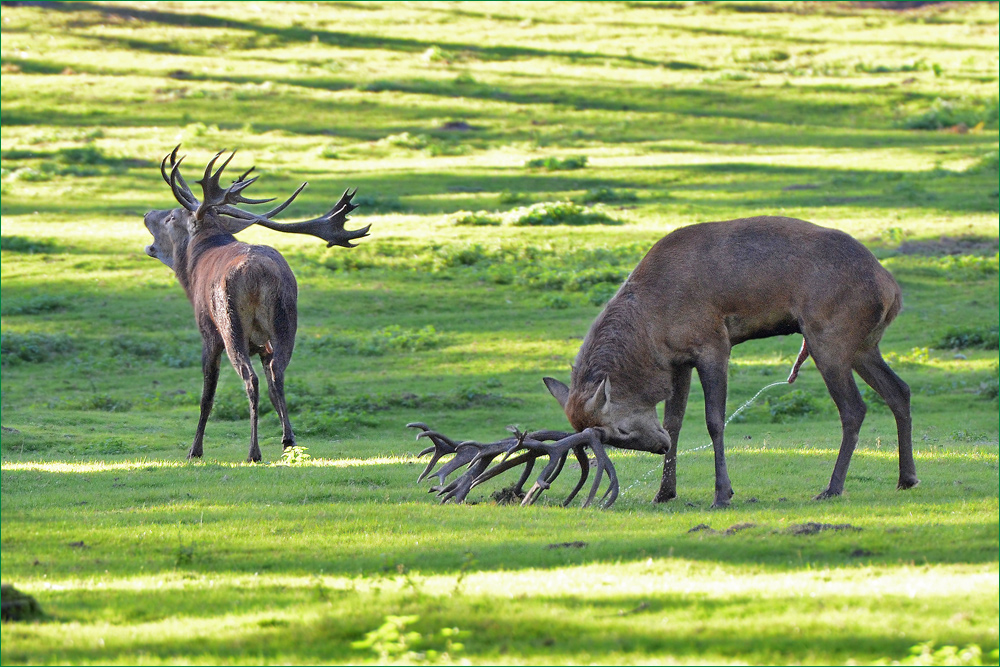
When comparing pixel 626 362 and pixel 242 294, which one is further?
pixel 242 294

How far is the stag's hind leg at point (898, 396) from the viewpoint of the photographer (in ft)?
37.7

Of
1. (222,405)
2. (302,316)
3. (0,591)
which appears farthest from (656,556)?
(302,316)

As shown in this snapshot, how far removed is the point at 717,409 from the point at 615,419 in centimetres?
100

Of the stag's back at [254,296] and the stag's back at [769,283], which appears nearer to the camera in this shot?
the stag's back at [769,283]

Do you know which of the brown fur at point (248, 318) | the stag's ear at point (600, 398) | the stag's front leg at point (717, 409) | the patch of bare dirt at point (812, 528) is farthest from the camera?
the brown fur at point (248, 318)

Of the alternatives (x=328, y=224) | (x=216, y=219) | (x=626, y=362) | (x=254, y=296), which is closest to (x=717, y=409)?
(x=626, y=362)

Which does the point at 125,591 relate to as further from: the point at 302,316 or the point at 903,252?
the point at 903,252

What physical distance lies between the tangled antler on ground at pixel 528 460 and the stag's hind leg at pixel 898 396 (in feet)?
9.18

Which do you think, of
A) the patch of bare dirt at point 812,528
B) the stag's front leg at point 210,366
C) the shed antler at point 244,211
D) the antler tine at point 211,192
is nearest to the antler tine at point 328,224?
the shed antler at point 244,211

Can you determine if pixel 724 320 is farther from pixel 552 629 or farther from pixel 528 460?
pixel 552 629

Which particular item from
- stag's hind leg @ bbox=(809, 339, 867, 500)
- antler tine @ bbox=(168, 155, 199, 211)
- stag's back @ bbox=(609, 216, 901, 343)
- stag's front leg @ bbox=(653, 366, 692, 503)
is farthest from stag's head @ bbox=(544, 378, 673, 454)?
antler tine @ bbox=(168, 155, 199, 211)

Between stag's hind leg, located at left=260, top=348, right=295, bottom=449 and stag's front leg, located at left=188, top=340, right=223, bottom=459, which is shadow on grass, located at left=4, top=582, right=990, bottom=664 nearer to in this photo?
stag's hind leg, located at left=260, top=348, right=295, bottom=449

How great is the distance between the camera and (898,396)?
11.5m

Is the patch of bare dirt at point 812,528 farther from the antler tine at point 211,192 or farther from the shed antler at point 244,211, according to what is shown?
the antler tine at point 211,192
